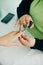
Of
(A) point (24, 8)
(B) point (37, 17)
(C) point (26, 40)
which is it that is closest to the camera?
(C) point (26, 40)

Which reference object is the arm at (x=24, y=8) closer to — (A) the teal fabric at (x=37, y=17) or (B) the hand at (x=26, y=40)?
(A) the teal fabric at (x=37, y=17)

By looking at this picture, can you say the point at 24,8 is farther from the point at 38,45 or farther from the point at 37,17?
the point at 38,45

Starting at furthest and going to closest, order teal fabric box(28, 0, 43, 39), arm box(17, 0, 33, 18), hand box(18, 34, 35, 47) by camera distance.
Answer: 1. arm box(17, 0, 33, 18)
2. teal fabric box(28, 0, 43, 39)
3. hand box(18, 34, 35, 47)

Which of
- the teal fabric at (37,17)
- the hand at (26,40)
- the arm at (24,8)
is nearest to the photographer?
the hand at (26,40)

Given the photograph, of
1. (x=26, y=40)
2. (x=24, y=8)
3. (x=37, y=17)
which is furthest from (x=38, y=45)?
(x=24, y=8)

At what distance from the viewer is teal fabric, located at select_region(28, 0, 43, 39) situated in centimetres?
102

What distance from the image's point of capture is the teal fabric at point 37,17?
1.02 meters

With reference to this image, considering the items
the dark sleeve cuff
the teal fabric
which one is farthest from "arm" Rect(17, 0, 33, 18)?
the dark sleeve cuff

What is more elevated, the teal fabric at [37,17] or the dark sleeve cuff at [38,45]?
the teal fabric at [37,17]

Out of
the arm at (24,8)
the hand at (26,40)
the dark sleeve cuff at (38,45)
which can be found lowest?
the dark sleeve cuff at (38,45)

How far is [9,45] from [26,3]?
0.44m

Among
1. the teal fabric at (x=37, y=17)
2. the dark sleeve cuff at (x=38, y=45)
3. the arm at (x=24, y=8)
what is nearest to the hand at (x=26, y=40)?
the dark sleeve cuff at (x=38, y=45)

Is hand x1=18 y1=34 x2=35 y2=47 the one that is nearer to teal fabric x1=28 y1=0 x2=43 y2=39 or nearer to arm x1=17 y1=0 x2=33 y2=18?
teal fabric x1=28 y1=0 x2=43 y2=39

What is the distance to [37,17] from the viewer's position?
1040 mm
